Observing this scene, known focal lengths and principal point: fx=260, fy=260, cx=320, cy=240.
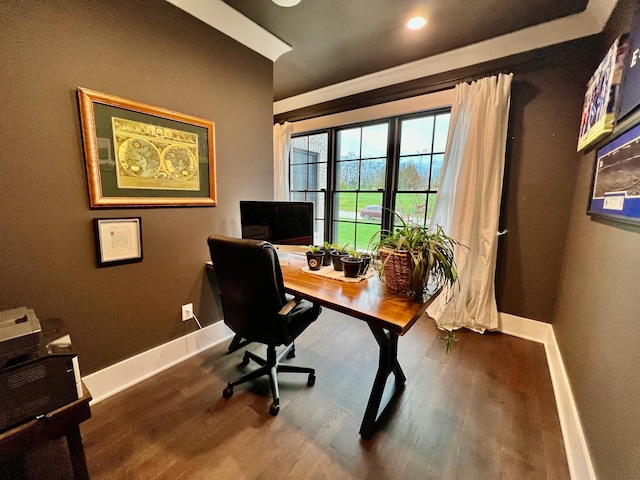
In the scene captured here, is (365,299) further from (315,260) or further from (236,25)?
(236,25)

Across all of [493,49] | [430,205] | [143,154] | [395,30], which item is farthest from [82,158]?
[493,49]

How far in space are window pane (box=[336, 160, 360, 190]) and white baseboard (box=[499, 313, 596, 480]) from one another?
2.16 m

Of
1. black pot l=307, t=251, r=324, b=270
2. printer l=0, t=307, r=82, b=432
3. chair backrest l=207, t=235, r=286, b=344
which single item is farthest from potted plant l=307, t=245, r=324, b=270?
printer l=0, t=307, r=82, b=432

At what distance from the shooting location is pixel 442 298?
8.46 feet

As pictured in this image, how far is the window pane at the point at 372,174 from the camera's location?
124 inches

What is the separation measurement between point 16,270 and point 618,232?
2.91 metres

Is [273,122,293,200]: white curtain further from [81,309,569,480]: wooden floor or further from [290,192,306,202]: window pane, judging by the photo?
[81,309,569,480]: wooden floor

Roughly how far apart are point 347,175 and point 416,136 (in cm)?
95

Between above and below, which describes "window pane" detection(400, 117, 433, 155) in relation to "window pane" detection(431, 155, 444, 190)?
above

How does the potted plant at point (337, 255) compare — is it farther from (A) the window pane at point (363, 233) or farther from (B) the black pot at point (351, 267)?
(A) the window pane at point (363, 233)

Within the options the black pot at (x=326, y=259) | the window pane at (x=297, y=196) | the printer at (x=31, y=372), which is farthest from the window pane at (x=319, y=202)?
the printer at (x=31, y=372)

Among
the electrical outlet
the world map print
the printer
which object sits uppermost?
the world map print

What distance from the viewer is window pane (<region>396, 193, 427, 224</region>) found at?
2916mm

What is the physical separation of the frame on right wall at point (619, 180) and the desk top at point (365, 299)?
0.86m
